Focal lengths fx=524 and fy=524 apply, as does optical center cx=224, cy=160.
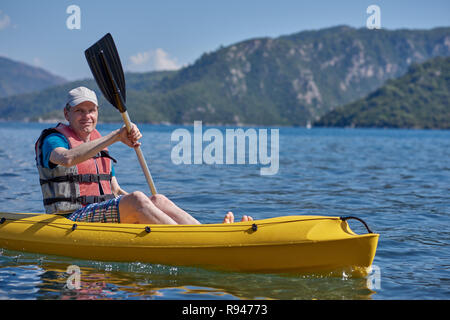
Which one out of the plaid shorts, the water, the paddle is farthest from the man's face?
the water

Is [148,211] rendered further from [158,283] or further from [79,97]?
[79,97]

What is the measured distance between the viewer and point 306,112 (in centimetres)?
16312

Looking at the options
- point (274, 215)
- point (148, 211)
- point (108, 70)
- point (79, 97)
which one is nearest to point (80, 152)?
point (79, 97)

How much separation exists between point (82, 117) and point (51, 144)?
407mm

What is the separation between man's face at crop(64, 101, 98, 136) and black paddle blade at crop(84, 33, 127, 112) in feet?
1.70

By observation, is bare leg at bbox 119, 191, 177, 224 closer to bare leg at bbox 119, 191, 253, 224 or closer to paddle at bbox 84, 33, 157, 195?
bare leg at bbox 119, 191, 253, 224

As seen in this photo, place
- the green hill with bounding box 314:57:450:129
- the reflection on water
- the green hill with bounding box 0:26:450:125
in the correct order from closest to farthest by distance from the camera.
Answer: the reflection on water → the green hill with bounding box 314:57:450:129 → the green hill with bounding box 0:26:450:125

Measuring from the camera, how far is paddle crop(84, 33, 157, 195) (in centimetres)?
559

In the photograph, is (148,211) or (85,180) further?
(85,180)

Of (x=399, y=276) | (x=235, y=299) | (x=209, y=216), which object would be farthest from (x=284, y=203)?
(x=235, y=299)

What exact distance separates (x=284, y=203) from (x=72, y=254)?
5162 millimetres

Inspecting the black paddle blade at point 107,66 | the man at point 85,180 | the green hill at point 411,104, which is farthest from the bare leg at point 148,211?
the green hill at point 411,104

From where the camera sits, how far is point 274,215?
851 cm

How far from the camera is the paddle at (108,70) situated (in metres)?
5.59
